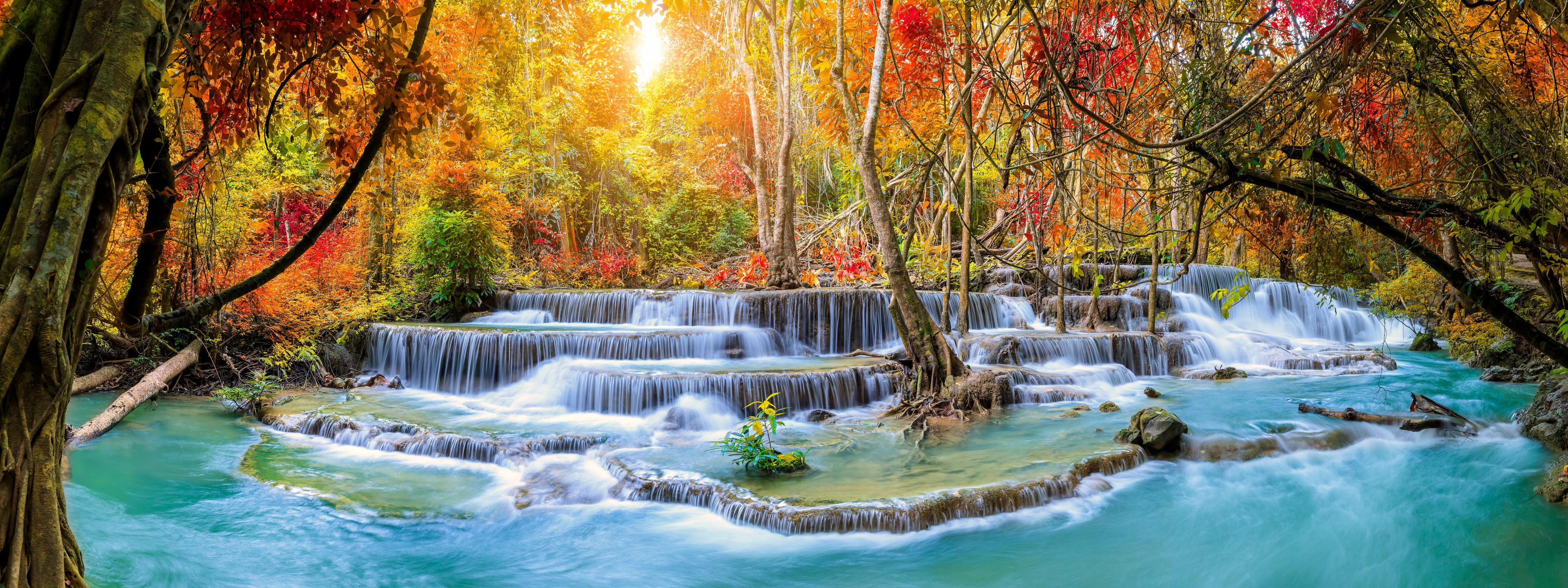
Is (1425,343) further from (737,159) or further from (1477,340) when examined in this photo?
(737,159)

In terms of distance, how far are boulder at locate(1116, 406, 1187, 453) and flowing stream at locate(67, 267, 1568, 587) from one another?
0.57ft

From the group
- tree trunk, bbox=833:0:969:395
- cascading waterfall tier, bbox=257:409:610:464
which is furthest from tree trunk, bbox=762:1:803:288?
cascading waterfall tier, bbox=257:409:610:464

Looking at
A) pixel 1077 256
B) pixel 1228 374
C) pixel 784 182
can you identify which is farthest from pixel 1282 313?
pixel 1077 256

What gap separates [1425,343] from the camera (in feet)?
40.9

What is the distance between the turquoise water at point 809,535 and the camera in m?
4.35

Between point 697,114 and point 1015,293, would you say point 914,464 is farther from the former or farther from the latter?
point 697,114

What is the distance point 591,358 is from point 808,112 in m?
6.77

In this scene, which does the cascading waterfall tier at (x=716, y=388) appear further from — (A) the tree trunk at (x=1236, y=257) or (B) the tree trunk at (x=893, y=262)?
(A) the tree trunk at (x=1236, y=257)

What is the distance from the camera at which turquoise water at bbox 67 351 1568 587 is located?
435 cm

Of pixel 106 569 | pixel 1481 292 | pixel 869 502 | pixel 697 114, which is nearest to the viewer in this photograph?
pixel 1481 292

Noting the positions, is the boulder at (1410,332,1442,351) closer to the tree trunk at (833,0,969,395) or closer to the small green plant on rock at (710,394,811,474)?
the tree trunk at (833,0,969,395)

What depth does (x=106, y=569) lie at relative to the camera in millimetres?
4059

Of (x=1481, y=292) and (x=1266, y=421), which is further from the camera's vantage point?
(x=1266, y=421)

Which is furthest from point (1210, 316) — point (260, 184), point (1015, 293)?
point (260, 184)
